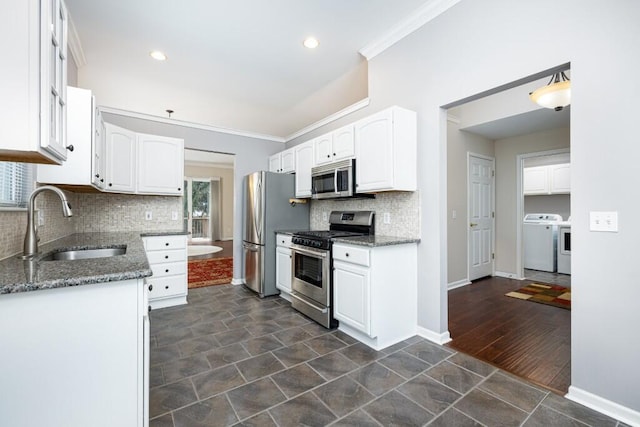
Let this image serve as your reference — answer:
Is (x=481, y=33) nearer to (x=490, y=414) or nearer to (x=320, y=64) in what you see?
(x=320, y=64)

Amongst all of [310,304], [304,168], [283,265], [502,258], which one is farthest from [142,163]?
[502,258]

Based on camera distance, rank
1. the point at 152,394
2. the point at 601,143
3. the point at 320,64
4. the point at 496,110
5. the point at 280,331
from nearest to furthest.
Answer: the point at 601,143
the point at 152,394
the point at 280,331
the point at 320,64
the point at 496,110

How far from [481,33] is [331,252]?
84.9 inches

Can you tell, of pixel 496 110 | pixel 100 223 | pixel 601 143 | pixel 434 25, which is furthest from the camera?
pixel 496 110

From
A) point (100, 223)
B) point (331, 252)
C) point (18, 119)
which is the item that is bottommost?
point (331, 252)

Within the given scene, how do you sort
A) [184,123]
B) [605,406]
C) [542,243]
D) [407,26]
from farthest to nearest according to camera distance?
[542,243] < [184,123] < [407,26] < [605,406]

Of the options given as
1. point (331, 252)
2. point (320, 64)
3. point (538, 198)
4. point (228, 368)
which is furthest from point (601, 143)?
point (538, 198)

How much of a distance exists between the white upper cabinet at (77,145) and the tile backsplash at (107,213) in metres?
0.25

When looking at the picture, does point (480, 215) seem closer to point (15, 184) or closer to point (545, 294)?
point (545, 294)

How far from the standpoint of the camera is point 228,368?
210cm

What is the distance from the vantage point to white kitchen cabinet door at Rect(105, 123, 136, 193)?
3.17 m

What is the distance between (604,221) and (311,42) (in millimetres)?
2685

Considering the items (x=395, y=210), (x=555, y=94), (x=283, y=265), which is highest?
(x=555, y=94)

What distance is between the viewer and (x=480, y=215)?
4.80m
